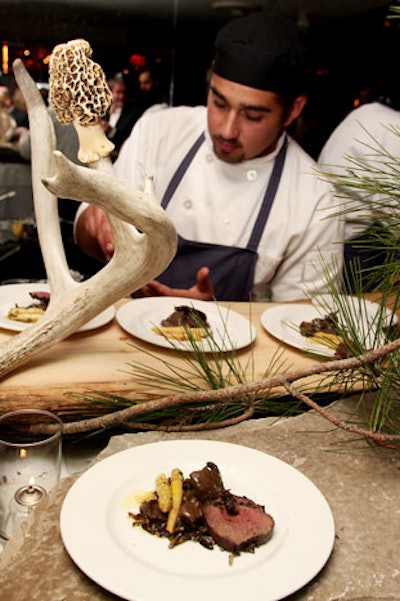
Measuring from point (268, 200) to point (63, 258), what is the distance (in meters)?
1.12

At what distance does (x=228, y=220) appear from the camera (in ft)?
7.36

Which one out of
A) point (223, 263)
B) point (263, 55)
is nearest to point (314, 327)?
point (223, 263)

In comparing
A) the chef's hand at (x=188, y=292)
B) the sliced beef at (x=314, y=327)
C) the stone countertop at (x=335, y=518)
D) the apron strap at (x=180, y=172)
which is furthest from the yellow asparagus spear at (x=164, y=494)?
the apron strap at (x=180, y=172)

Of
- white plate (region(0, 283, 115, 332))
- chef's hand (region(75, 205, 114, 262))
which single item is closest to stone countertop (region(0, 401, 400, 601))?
white plate (region(0, 283, 115, 332))

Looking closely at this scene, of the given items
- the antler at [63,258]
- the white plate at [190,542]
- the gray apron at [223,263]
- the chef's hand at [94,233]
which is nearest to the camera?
the white plate at [190,542]

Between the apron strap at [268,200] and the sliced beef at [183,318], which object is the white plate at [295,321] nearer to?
the sliced beef at [183,318]

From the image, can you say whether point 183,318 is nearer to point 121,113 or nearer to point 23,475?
point 23,475

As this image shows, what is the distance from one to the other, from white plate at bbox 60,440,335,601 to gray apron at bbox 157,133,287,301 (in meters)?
1.29

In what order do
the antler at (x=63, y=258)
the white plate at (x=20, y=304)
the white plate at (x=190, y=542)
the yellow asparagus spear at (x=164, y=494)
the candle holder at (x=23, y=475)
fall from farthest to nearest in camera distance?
the white plate at (x=20, y=304), the antler at (x=63, y=258), the candle holder at (x=23, y=475), the yellow asparagus spear at (x=164, y=494), the white plate at (x=190, y=542)

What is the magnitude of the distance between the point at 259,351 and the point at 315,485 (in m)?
0.50

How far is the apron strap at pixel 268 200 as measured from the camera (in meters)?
2.21

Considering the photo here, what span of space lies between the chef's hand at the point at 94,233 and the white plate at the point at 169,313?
0.41 m

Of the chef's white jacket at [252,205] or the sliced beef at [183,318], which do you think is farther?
the chef's white jacket at [252,205]

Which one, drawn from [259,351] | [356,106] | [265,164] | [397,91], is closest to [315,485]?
[259,351]
